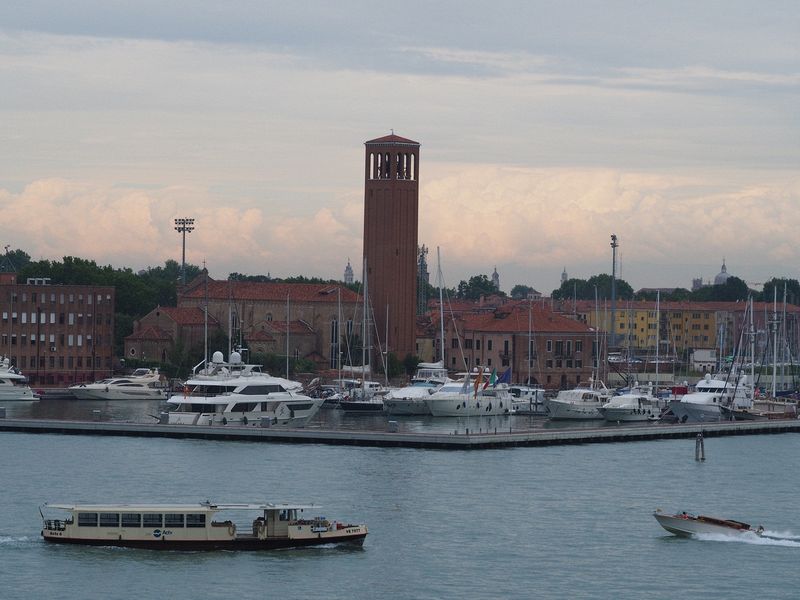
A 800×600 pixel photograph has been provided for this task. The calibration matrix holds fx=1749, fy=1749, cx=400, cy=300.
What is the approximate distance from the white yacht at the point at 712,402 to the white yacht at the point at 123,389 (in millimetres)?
35955

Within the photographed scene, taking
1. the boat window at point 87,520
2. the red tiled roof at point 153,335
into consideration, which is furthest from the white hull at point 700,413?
the boat window at point 87,520

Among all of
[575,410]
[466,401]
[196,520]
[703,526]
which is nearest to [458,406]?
[466,401]

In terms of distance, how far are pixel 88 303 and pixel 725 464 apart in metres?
67.1

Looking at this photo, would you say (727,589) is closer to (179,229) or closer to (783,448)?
(783,448)

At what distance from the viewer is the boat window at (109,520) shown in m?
51.6

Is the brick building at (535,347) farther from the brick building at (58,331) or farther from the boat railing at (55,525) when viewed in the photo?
the boat railing at (55,525)

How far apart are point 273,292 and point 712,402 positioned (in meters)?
49.2

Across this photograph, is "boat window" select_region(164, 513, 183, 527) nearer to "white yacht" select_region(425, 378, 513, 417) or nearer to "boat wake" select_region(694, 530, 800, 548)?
"boat wake" select_region(694, 530, 800, 548)

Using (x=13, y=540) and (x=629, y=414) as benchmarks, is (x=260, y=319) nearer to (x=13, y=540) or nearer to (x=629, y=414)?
(x=629, y=414)

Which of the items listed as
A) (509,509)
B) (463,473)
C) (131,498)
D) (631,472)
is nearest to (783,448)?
(631,472)

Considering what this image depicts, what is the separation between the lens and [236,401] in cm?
8581

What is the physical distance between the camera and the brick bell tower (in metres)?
134

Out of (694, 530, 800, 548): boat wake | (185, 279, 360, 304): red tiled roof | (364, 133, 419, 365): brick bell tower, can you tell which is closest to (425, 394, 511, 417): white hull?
(364, 133, 419, 365): brick bell tower

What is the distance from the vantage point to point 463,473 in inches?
2744
